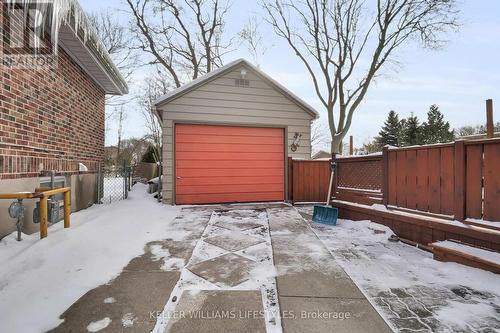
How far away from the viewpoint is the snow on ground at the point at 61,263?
210 cm

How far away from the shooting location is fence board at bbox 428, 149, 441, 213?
3723 millimetres

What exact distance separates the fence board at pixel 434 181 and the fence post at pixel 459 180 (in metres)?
0.28

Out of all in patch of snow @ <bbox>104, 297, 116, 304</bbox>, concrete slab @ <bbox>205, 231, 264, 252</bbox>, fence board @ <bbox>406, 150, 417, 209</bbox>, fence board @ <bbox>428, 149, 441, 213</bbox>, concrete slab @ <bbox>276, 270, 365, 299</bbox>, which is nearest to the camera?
patch of snow @ <bbox>104, 297, 116, 304</bbox>

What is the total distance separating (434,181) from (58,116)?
674cm

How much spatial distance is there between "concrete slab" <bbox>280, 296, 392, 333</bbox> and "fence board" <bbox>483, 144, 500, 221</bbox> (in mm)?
2096

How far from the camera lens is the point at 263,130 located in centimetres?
804

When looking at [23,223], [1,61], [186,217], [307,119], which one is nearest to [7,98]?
[1,61]

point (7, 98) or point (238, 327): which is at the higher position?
point (7, 98)

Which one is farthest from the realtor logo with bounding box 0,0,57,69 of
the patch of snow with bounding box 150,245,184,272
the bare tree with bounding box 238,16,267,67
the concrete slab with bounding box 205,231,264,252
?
the bare tree with bounding box 238,16,267,67

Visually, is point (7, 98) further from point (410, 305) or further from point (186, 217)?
point (410, 305)

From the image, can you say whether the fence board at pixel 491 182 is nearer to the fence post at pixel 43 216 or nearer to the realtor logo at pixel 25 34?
the realtor logo at pixel 25 34

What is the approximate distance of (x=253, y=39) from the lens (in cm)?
1891

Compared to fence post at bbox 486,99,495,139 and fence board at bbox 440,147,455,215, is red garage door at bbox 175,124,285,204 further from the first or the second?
fence post at bbox 486,99,495,139

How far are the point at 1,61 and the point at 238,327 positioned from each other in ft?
14.3
